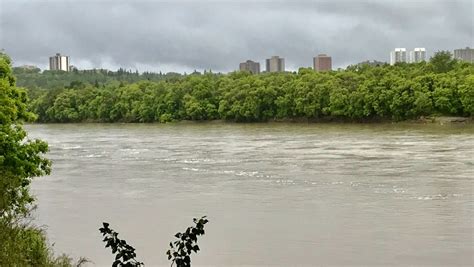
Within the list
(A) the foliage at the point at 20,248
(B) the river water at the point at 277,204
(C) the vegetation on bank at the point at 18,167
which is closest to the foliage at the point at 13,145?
(C) the vegetation on bank at the point at 18,167

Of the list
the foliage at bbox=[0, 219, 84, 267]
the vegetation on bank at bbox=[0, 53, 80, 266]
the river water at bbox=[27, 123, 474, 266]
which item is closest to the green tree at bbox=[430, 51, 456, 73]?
the river water at bbox=[27, 123, 474, 266]

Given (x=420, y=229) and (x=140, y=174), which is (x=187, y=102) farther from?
(x=420, y=229)

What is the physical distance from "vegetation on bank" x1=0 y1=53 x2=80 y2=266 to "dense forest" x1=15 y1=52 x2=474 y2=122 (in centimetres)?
5705

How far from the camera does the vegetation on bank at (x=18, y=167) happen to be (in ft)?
34.2

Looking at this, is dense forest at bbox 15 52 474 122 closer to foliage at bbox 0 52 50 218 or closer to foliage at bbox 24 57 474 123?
foliage at bbox 24 57 474 123

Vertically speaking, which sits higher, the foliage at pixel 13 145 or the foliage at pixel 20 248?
the foliage at pixel 13 145

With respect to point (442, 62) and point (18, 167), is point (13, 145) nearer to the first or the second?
point (18, 167)

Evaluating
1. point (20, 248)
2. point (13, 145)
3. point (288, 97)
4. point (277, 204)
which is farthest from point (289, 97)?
point (20, 248)

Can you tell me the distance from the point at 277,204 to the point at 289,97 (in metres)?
59.8

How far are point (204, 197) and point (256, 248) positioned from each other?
304 inches

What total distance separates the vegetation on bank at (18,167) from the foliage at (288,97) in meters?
56.9

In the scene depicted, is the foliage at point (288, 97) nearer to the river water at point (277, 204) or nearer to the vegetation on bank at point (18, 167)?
the river water at point (277, 204)

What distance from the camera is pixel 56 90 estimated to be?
104m

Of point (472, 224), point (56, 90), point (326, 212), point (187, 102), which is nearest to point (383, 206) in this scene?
point (326, 212)
